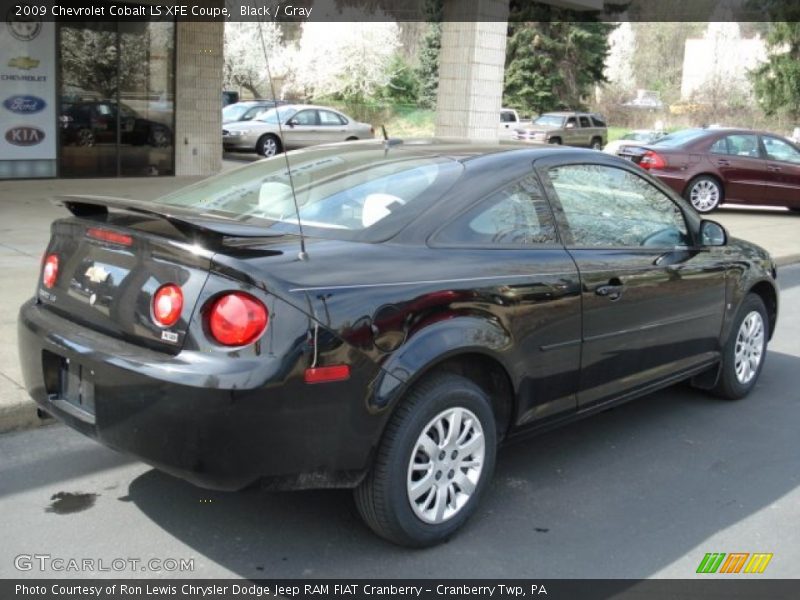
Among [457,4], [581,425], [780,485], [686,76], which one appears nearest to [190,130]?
[457,4]

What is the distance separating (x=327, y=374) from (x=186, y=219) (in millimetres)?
796

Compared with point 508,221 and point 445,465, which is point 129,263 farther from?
point 508,221

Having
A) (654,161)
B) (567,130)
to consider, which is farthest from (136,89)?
(567,130)

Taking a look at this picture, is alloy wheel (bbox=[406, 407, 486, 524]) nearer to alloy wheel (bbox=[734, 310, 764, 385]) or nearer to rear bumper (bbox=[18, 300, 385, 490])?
rear bumper (bbox=[18, 300, 385, 490])

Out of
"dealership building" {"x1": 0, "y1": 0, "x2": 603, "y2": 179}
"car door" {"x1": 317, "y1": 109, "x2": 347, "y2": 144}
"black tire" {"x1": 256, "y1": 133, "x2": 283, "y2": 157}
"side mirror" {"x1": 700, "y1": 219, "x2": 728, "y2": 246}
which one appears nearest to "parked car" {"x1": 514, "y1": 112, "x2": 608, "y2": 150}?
"car door" {"x1": 317, "y1": 109, "x2": 347, "y2": 144}

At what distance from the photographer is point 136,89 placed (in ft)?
51.9

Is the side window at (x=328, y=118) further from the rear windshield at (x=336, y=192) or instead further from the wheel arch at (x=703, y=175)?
the rear windshield at (x=336, y=192)

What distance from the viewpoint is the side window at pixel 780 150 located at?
603 inches

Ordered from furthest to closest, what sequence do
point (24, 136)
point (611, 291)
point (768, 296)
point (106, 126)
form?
point (106, 126), point (24, 136), point (768, 296), point (611, 291)

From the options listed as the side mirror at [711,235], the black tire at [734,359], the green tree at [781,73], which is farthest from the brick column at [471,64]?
the green tree at [781,73]

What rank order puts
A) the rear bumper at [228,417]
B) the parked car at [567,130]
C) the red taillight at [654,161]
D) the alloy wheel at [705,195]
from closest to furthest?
the rear bumper at [228,417] < the red taillight at [654,161] < the alloy wheel at [705,195] < the parked car at [567,130]

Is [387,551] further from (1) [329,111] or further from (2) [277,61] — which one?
(2) [277,61]

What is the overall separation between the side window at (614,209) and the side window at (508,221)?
0.55ft

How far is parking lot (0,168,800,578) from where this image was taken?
11.2 feet
